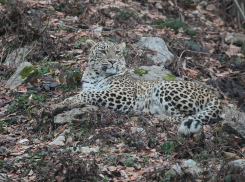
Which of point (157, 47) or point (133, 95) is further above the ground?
point (157, 47)

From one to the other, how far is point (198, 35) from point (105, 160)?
8.76 meters

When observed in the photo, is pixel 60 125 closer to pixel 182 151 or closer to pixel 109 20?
pixel 182 151

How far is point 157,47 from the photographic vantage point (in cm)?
1060

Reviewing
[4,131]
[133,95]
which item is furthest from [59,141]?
[133,95]

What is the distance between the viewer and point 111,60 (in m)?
8.12

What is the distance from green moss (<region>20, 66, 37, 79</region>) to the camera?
8.79 meters

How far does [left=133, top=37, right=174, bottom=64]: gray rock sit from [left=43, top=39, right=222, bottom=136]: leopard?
1.99 metres

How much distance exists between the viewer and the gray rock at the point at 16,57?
9.75 metres

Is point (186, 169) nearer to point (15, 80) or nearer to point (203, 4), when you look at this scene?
point (15, 80)

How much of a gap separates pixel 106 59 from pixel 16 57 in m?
3.48

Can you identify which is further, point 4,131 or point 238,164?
point 4,131

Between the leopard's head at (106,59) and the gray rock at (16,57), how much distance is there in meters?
2.64

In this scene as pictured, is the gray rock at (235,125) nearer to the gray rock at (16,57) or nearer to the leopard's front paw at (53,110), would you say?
the leopard's front paw at (53,110)

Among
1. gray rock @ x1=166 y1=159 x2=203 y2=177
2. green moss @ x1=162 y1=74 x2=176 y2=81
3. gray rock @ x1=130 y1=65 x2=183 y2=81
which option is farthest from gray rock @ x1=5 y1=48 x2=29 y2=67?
gray rock @ x1=166 y1=159 x2=203 y2=177
